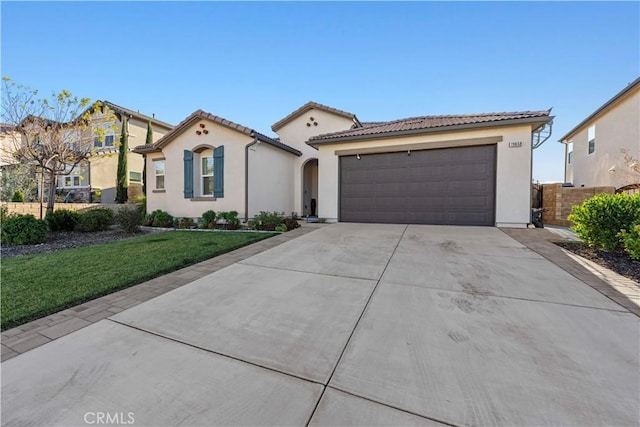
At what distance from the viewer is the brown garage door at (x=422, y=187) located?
8539 millimetres

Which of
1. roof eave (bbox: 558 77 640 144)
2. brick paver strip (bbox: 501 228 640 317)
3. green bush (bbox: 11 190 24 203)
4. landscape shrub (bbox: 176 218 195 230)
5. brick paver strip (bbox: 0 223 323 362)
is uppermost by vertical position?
roof eave (bbox: 558 77 640 144)

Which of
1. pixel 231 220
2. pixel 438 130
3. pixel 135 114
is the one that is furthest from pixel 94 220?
pixel 135 114

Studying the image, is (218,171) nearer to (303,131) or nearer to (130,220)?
(130,220)

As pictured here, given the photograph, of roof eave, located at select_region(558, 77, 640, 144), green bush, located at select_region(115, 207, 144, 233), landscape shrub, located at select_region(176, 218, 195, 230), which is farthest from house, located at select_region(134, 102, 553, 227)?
roof eave, located at select_region(558, 77, 640, 144)

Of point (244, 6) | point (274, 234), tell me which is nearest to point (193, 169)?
point (274, 234)

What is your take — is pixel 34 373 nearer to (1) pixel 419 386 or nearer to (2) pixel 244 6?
(1) pixel 419 386

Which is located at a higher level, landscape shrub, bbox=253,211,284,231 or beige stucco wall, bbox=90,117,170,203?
beige stucco wall, bbox=90,117,170,203

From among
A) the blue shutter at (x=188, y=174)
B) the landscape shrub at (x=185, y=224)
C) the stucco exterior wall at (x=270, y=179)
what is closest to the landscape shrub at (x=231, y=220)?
the stucco exterior wall at (x=270, y=179)

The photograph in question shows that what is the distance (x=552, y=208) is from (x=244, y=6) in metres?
13.7

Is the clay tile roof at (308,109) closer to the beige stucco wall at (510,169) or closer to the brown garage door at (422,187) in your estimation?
the brown garage door at (422,187)

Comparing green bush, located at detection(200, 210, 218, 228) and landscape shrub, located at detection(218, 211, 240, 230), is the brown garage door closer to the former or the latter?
landscape shrub, located at detection(218, 211, 240, 230)

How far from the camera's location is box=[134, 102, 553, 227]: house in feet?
27.2

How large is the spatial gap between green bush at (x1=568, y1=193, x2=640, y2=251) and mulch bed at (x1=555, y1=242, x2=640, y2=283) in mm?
148

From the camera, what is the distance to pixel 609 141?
11789mm
